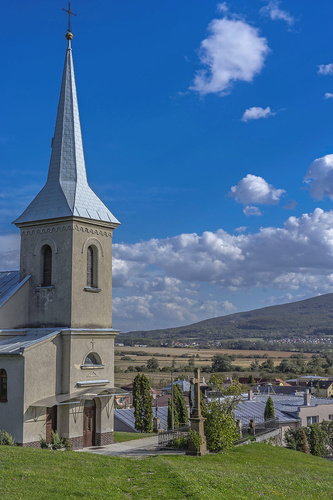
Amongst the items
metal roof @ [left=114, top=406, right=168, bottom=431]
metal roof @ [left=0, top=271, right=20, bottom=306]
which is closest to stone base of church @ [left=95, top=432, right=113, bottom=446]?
metal roof @ [left=0, top=271, right=20, bottom=306]

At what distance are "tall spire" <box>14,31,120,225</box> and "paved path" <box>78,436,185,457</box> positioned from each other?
10.5m

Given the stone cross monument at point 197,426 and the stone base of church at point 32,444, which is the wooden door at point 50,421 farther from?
the stone cross monument at point 197,426

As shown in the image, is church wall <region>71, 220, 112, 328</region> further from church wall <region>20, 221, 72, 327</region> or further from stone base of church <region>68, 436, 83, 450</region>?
stone base of church <region>68, 436, 83, 450</region>

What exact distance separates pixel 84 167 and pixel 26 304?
7.44 metres

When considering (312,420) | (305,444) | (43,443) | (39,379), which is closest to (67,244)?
(39,379)

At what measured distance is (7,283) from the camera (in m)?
27.0

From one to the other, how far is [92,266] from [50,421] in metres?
7.27

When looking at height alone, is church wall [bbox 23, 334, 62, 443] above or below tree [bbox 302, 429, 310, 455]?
above

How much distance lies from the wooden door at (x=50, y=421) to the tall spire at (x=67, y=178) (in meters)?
8.61

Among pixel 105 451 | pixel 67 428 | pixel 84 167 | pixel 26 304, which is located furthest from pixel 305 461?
pixel 84 167

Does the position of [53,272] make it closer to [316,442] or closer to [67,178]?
[67,178]

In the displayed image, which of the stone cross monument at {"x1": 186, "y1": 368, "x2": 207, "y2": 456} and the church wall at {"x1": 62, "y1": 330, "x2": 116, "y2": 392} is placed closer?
the stone cross monument at {"x1": 186, "y1": 368, "x2": 207, "y2": 456}

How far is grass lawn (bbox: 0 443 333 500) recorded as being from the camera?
13.7 m

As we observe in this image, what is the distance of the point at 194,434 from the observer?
2386cm
